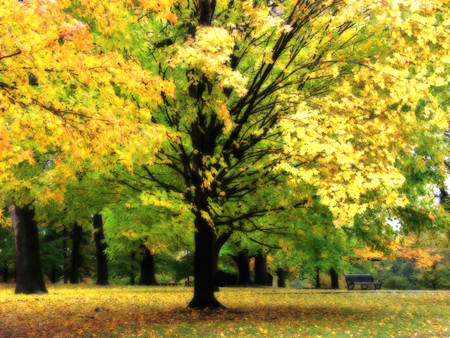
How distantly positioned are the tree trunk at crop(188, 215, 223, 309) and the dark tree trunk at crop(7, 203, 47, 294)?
30.1 ft

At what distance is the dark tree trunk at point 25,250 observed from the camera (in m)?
18.2

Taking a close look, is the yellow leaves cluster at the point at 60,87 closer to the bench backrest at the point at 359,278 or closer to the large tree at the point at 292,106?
the large tree at the point at 292,106

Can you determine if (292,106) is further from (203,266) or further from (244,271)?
(244,271)

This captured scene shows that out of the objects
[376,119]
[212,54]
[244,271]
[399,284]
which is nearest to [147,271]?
[244,271]

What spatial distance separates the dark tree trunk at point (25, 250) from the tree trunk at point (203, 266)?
918 cm

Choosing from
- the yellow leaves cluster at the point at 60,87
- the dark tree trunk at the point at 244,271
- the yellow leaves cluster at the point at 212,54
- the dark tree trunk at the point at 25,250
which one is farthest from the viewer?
the dark tree trunk at the point at 244,271

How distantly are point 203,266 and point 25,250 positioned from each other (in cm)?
972

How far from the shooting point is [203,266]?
41.1 ft

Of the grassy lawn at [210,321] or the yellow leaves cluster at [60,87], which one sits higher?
the yellow leaves cluster at [60,87]

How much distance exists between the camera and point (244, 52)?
33.5 ft

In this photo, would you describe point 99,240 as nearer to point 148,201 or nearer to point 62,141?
point 148,201

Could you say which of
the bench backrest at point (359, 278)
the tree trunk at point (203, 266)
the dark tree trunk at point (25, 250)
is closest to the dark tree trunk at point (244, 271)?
the bench backrest at point (359, 278)

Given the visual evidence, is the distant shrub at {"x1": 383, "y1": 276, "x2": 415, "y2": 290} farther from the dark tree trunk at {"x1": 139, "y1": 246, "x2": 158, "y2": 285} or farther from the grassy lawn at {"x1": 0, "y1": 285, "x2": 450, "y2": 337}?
the grassy lawn at {"x1": 0, "y1": 285, "x2": 450, "y2": 337}

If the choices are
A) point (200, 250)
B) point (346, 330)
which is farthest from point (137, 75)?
point (346, 330)
